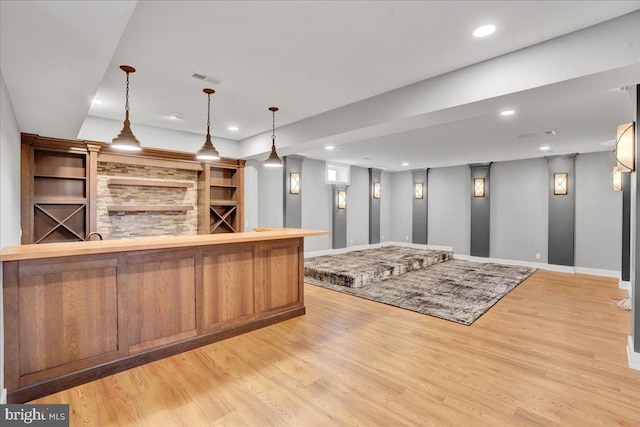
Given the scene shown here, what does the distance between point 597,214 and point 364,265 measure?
531cm

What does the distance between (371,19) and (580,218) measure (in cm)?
751

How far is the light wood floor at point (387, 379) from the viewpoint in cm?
214

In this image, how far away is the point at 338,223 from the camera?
8.87m

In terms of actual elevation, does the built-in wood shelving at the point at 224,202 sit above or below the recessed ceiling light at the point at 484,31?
below

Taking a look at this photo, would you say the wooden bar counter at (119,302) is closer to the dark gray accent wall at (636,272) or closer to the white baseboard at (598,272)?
the dark gray accent wall at (636,272)

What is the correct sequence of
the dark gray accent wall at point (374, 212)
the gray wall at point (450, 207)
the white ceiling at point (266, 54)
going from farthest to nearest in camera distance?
the dark gray accent wall at point (374, 212) < the gray wall at point (450, 207) < the white ceiling at point (266, 54)

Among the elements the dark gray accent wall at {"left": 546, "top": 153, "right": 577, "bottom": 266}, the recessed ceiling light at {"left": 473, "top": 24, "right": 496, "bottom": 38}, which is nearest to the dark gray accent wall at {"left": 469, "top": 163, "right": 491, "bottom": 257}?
the dark gray accent wall at {"left": 546, "top": 153, "right": 577, "bottom": 266}

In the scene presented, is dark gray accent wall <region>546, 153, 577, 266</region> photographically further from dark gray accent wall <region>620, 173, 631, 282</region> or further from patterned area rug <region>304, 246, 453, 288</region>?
patterned area rug <region>304, 246, 453, 288</region>

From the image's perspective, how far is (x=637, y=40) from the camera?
7.16 ft

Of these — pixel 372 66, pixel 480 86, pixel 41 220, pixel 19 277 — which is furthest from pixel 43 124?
pixel 480 86

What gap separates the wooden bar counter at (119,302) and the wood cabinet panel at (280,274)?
0.03m

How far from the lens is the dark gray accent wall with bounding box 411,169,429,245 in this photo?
32.3ft

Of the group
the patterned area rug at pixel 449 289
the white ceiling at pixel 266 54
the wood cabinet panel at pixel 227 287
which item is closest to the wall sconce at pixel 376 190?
the patterned area rug at pixel 449 289

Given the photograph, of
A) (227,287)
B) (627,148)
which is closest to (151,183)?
(227,287)
